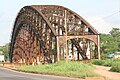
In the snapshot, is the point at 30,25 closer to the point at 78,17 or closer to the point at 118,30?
the point at 78,17

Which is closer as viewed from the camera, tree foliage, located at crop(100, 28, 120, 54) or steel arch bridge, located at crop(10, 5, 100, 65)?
steel arch bridge, located at crop(10, 5, 100, 65)

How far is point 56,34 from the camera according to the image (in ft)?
195

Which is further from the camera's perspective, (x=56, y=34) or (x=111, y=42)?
(x=111, y=42)

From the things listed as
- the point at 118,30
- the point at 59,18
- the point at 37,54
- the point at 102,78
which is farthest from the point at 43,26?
the point at 118,30

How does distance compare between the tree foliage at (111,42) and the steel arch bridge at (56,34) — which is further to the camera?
the tree foliage at (111,42)

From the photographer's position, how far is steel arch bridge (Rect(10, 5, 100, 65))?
202 feet

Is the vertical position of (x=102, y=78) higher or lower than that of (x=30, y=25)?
lower

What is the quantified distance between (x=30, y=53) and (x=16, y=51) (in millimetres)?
14657

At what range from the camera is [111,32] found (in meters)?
132

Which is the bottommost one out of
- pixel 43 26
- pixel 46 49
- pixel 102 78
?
pixel 102 78

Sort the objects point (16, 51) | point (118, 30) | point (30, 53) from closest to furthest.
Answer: point (30, 53), point (16, 51), point (118, 30)

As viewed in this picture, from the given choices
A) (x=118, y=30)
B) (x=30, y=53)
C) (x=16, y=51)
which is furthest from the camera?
(x=118, y=30)

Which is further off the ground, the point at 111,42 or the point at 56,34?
the point at 111,42

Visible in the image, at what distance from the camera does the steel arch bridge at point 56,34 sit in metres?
61.5
